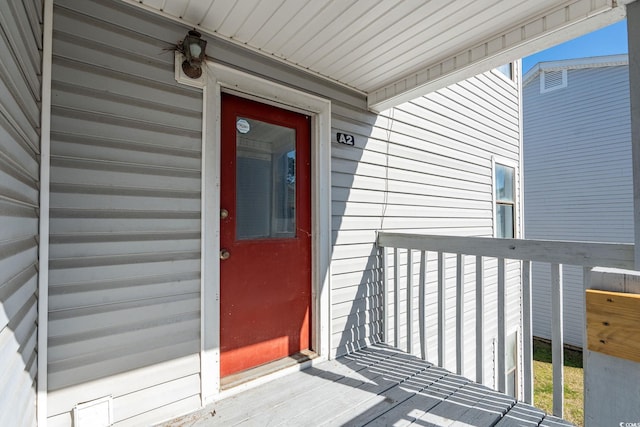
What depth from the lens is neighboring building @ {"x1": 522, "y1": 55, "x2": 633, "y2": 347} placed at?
24.4 ft

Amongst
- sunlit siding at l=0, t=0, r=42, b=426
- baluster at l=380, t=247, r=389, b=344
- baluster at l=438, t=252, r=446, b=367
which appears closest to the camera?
sunlit siding at l=0, t=0, r=42, b=426

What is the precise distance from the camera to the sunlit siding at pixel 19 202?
87cm

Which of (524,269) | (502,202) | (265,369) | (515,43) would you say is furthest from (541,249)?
(502,202)

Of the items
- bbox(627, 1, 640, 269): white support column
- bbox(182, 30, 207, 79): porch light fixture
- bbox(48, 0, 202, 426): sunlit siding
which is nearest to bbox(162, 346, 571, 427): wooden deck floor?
bbox(48, 0, 202, 426): sunlit siding

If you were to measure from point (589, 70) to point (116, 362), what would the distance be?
1155cm

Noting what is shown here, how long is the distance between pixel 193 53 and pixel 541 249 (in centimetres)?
231

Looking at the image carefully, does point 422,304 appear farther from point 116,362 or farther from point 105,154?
point 105,154

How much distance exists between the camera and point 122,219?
1596 millimetres

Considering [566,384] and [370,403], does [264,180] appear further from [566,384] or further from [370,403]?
[566,384]

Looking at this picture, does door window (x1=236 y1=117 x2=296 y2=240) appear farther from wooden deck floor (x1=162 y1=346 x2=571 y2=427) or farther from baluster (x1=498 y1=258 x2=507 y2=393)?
baluster (x1=498 y1=258 x2=507 y2=393)

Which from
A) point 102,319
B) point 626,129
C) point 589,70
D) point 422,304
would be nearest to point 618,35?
point 589,70

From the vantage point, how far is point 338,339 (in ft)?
8.31

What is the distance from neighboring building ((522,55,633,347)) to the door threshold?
28.0ft

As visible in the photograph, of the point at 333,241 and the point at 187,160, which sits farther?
the point at 333,241
